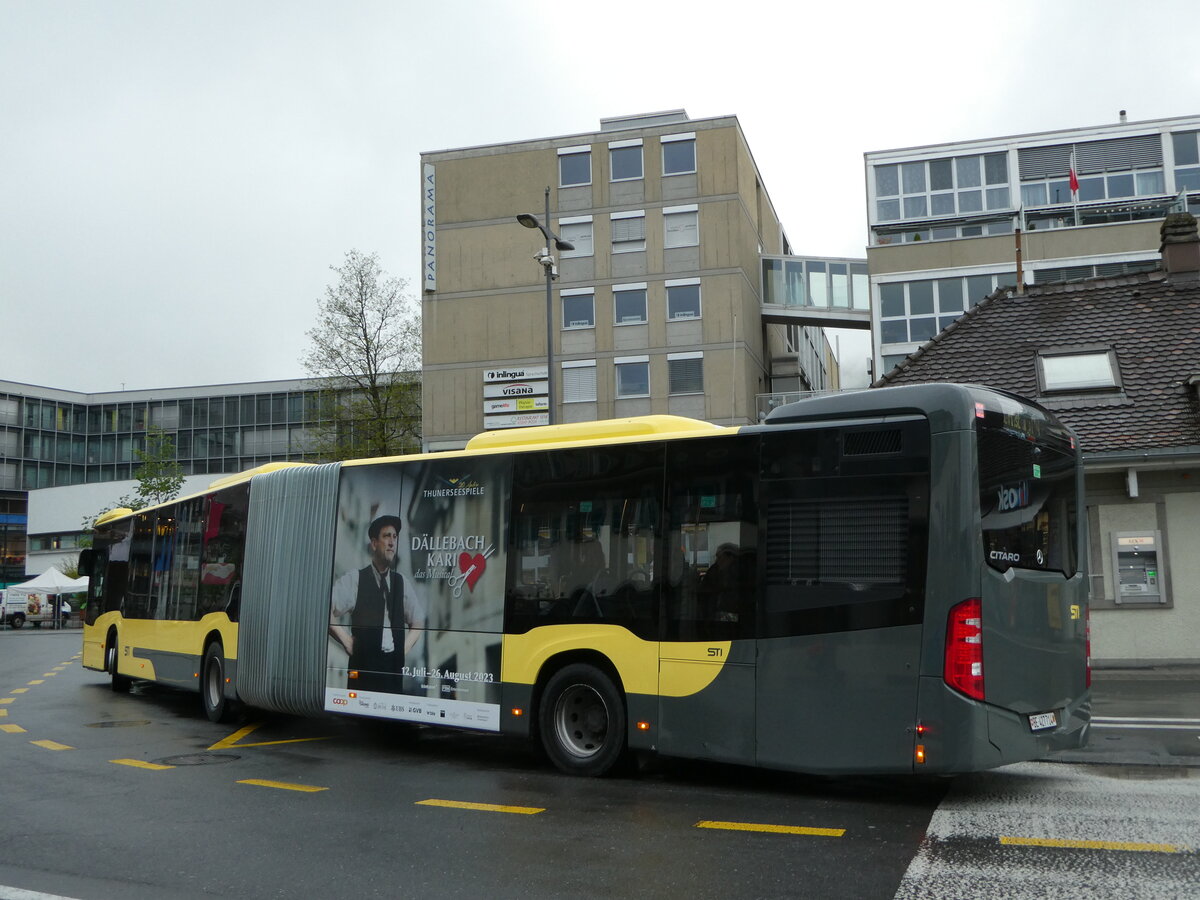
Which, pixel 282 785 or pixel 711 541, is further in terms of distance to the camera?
pixel 282 785

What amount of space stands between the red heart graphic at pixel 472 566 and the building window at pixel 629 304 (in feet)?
112

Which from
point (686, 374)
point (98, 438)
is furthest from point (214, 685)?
point (98, 438)

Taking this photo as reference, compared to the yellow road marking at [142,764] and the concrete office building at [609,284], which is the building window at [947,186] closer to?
the concrete office building at [609,284]

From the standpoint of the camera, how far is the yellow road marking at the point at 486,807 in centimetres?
815

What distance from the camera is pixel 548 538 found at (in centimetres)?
1008

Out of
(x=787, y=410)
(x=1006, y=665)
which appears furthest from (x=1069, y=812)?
(x=787, y=410)

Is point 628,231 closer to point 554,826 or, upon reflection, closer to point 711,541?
point 711,541

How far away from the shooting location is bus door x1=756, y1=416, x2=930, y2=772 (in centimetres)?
784

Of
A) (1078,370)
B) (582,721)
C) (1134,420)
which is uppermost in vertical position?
(1078,370)

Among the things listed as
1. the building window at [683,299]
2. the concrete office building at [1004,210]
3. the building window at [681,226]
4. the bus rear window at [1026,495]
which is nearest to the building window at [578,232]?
the building window at [681,226]

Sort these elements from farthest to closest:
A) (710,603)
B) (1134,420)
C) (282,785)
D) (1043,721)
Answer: (1134,420) < (282,785) < (710,603) < (1043,721)

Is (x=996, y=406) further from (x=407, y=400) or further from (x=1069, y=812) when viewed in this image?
(x=407, y=400)

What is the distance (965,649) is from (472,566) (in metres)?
4.80

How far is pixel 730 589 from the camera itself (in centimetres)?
877
